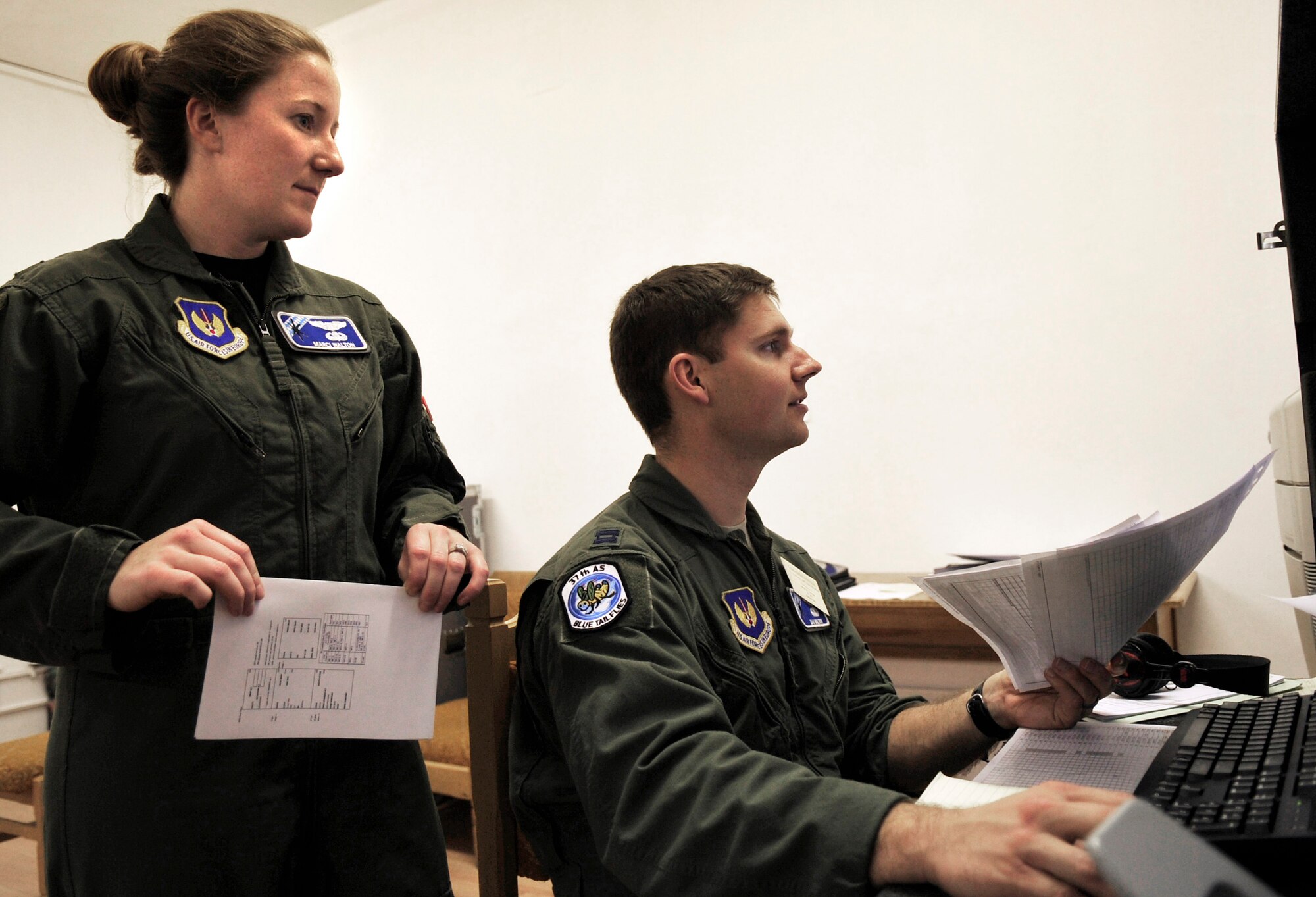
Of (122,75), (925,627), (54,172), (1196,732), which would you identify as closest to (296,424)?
(122,75)

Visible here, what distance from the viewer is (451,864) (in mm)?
2684

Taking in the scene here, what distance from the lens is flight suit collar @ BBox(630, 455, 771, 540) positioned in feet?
3.82

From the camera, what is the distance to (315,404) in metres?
1.11

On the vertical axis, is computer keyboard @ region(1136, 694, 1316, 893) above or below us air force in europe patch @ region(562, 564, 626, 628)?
below

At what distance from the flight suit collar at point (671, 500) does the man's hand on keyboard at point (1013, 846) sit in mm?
537

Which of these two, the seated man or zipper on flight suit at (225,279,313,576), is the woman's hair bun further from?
the seated man

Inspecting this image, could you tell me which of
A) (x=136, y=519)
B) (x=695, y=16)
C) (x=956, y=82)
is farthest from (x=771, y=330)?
(x=695, y=16)

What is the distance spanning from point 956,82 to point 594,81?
125 cm

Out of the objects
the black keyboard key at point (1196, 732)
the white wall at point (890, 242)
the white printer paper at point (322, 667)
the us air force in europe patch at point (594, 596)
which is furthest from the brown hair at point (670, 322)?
the white wall at point (890, 242)

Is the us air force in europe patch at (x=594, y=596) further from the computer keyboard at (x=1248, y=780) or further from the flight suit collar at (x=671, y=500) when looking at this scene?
the computer keyboard at (x=1248, y=780)

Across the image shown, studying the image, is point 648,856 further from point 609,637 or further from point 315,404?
point 315,404

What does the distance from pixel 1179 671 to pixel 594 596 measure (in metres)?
0.77

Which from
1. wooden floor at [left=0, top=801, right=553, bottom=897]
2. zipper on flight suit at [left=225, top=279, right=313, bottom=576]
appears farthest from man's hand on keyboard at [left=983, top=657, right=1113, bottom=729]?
wooden floor at [left=0, top=801, right=553, bottom=897]

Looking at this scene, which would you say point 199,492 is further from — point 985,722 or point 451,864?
point 451,864
